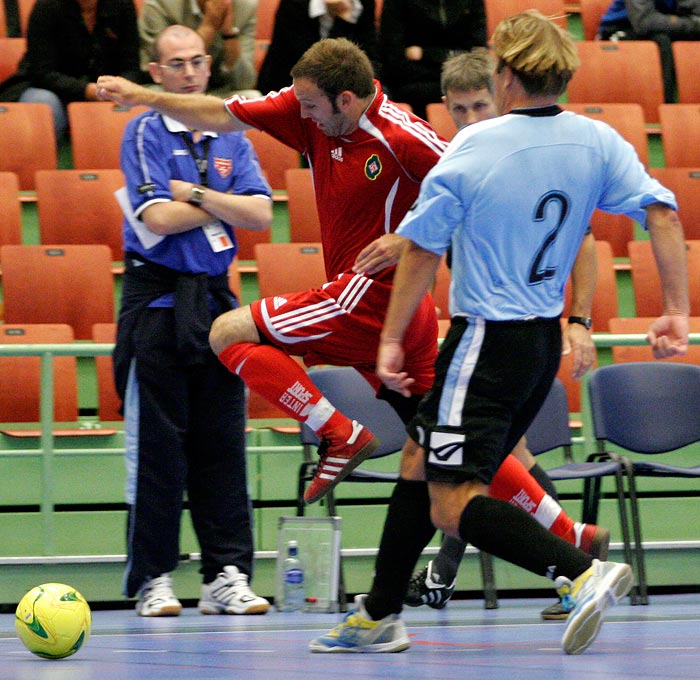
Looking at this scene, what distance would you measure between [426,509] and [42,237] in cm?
378

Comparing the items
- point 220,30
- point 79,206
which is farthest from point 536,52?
point 220,30

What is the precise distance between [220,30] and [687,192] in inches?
117

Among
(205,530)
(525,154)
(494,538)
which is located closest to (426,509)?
(494,538)

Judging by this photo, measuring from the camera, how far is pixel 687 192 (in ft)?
25.3

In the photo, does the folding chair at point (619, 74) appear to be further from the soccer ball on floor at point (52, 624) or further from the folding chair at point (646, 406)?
the soccer ball on floor at point (52, 624)

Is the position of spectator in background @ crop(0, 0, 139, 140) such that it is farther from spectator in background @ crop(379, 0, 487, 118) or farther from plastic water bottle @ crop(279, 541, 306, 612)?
plastic water bottle @ crop(279, 541, 306, 612)

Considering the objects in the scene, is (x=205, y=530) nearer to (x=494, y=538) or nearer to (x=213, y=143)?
(x=213, y=143)

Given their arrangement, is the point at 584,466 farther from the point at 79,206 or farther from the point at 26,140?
the point at 26,140

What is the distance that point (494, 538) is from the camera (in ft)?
11.4

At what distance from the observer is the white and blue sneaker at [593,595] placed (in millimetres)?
3389

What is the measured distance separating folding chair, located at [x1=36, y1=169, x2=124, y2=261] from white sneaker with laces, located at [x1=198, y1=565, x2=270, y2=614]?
238cm

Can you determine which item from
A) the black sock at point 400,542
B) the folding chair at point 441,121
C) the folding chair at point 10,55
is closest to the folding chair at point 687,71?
the folding chair at point 441,121

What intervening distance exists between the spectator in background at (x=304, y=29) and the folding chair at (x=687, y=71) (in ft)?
7.86

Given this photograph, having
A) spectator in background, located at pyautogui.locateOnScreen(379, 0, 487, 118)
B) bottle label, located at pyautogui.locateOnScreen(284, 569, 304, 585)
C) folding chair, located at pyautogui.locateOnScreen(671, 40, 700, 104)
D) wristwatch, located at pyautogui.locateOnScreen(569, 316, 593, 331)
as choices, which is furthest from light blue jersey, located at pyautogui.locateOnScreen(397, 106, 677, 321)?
folding chair, located at pyautogui.locateOnScreen(671, 40, 700, 104)
